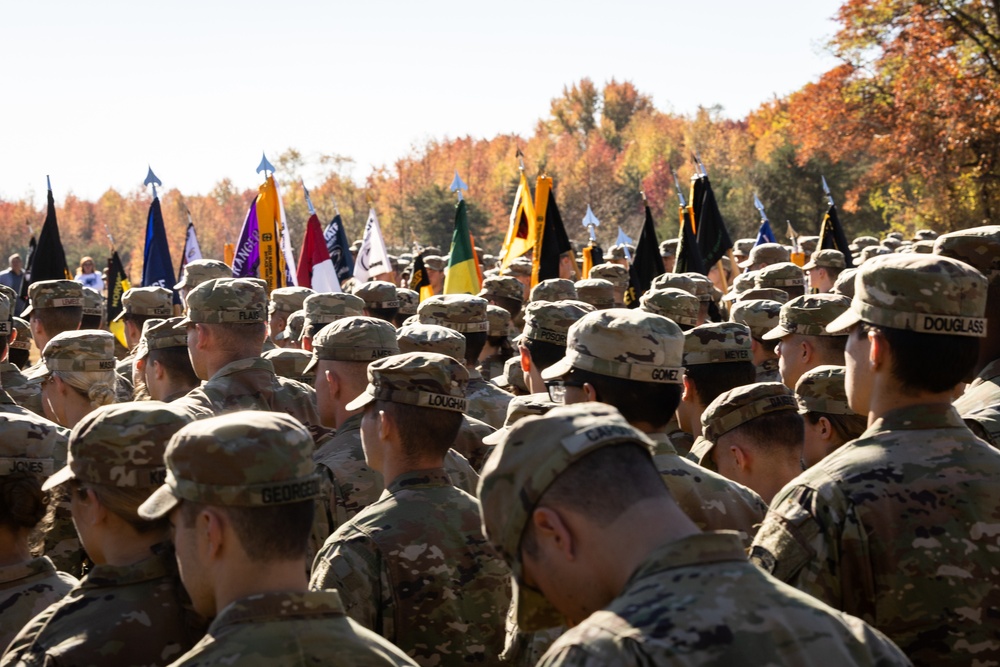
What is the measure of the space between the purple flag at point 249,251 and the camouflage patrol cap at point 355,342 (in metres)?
8.32

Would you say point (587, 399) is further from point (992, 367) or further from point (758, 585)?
point (758, 585)

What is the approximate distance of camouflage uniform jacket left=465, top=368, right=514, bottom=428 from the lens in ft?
24.8

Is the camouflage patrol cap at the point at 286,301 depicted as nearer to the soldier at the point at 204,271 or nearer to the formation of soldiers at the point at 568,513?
the soldier at the point at 204,271

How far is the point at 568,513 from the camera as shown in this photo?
100 inches

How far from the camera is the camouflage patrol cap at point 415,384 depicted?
476 cm

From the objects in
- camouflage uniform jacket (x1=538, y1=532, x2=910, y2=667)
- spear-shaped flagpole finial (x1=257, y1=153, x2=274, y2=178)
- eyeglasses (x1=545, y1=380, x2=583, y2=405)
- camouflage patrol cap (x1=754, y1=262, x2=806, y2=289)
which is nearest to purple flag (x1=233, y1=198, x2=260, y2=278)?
spear-shaped flagpole finial (x1=257, y1=153, x2=274, y2=178)

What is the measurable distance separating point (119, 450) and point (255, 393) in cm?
327

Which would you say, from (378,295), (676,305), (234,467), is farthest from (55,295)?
(234,467)

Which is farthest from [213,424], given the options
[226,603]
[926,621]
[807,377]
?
[807,377]

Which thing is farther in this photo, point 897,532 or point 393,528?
point 393,528

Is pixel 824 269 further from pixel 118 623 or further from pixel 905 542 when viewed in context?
pixel 118 623

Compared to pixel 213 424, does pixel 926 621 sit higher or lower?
lower

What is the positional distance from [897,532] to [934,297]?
0.75m

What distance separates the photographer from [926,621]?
350 centimetres
